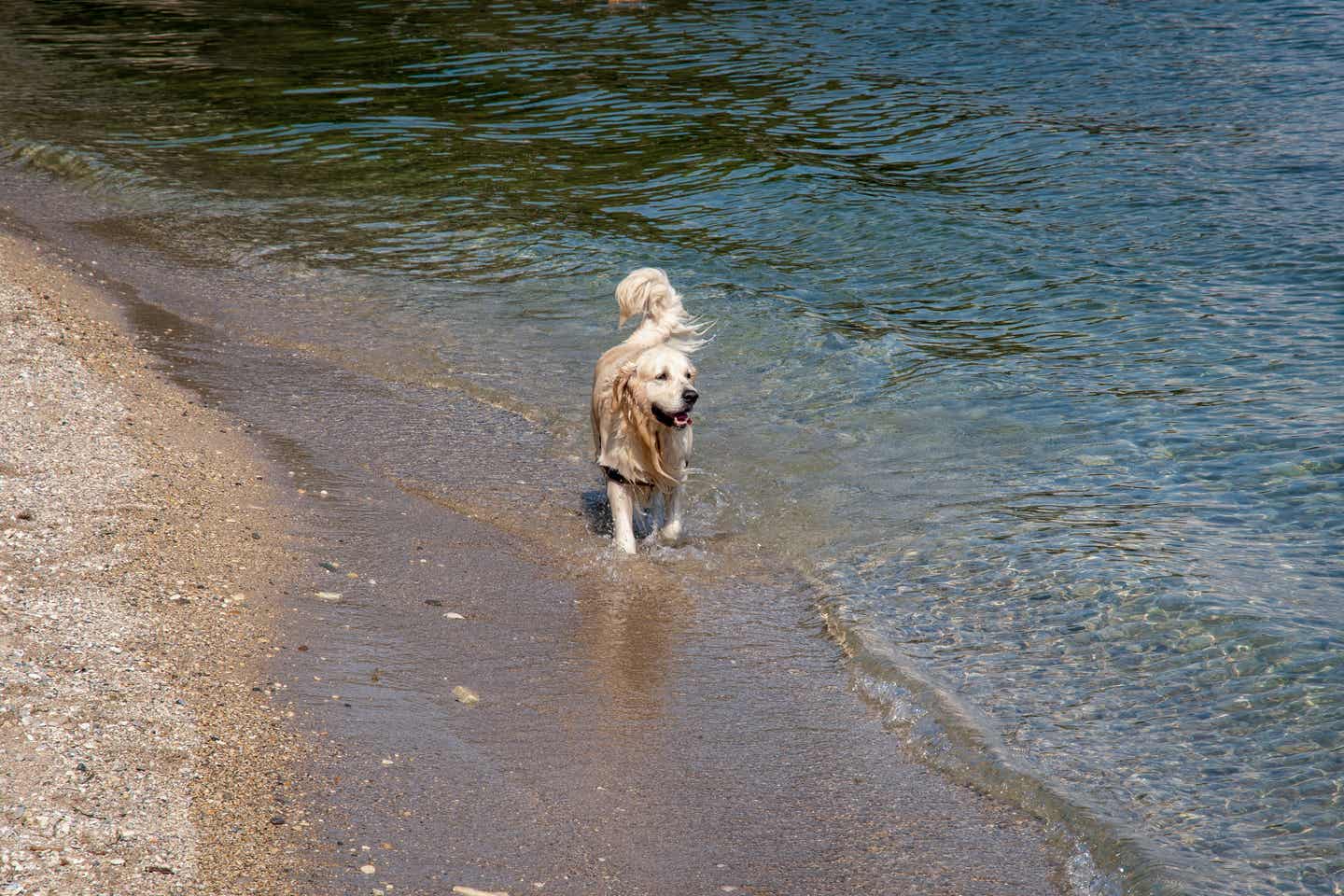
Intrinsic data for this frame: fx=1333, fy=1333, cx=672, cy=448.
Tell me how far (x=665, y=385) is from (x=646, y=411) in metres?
0.22

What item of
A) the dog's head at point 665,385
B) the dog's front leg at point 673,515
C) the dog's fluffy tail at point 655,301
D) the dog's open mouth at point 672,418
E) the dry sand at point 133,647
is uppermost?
the dog's fluffy tail at point 655,301

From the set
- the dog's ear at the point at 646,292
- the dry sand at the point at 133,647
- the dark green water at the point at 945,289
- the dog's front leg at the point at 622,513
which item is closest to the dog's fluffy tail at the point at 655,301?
the dog's ear at the point at 646,292

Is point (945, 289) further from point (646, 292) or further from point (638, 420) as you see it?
point (638, 420)

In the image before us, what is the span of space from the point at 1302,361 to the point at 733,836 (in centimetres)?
623

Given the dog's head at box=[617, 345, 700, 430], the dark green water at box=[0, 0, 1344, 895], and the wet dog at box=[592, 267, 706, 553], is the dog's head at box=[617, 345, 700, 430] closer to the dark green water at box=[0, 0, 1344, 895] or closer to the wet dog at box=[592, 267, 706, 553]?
the wet dog at box=[592, 267, 706, 553]

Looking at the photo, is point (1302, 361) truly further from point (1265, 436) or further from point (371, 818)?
point (371, 818)

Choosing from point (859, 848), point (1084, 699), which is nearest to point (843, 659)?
point (1084, 699)

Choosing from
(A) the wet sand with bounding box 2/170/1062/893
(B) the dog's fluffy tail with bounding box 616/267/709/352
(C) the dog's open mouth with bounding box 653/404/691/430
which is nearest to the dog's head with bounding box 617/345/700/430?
(C) the dog's open mouth with bounding box 653/404/691/430

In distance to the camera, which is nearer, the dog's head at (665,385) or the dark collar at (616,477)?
the dog's head at (665,385)

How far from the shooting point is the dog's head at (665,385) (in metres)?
6.50

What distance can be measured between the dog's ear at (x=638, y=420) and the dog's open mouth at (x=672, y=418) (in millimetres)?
61

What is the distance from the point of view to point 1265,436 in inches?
305

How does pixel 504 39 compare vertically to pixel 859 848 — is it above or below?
above

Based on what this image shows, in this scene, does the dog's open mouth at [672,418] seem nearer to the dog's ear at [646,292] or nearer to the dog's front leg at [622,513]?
the dog's front leg at [622,513]
